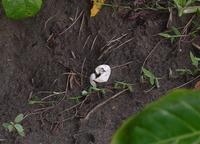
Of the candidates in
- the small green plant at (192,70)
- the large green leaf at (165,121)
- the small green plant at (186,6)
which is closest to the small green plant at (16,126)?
the small green plant at (192,70)

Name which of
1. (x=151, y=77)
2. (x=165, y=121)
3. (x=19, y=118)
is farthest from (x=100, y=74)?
(x=165, y=121)

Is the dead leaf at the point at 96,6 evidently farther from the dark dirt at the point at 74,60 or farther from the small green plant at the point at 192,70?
the small green plant at the point at 192,70

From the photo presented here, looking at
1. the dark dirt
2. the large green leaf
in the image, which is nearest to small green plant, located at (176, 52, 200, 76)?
the dark dirt

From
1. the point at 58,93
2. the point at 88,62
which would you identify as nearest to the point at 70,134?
the point at 58,93

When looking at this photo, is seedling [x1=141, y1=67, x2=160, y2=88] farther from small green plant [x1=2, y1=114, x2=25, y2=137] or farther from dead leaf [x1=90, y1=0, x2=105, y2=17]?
small green plant [x1=2, y1=114, x2=25, y2=137]

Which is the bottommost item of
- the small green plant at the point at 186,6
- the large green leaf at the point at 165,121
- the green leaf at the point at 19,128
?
the green leaf at the point at 19,128
